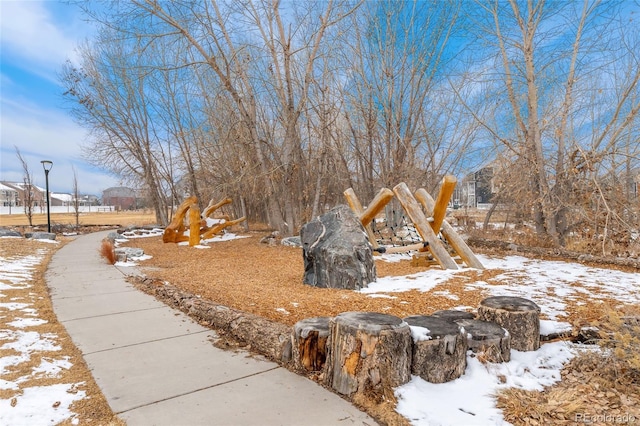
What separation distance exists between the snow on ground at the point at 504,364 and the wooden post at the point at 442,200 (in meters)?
1.33

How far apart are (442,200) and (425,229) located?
619mm

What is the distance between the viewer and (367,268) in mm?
5398

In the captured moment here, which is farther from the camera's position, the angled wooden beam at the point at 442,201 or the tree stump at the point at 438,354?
the angled wooden beam at the point at 442,201

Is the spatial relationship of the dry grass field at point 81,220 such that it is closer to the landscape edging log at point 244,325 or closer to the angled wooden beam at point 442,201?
the landscape edging log at point 244,325

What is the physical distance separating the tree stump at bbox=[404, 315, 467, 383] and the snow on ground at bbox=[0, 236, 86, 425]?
2050mm

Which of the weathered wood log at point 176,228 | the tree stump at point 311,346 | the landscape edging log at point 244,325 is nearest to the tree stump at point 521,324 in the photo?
the tree stump at point 311,346

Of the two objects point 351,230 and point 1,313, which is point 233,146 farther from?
point 1,313

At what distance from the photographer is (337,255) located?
5312mm

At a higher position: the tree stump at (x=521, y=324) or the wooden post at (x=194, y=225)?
the wooden post at (x=194, y=225)

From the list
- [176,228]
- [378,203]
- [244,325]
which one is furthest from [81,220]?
[244,325]

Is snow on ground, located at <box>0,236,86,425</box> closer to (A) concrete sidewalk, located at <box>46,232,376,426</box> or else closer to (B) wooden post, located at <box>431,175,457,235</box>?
(A) concrete sidewalk, located at <box>46,232,376,426</box>

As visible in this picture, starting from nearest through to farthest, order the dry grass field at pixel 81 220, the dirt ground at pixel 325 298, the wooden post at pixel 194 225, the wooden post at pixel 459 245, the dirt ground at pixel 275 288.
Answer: the dirt ground at pixel 325 298, the dirt ground at pixel 275 288, the wooden post at pixel 459 245, the wooden post at pixel 194 225, the dry grass field at pixel 81 220

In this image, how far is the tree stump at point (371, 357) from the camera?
221 centimetres

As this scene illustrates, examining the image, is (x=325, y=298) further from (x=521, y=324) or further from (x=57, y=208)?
(x=57, y=208)
